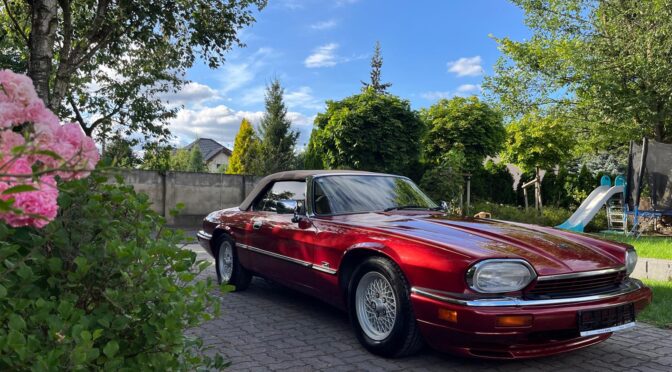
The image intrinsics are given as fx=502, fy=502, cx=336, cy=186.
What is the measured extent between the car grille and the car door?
6.36ft

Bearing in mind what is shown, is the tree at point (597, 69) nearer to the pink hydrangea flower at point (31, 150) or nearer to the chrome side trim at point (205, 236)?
the chrome side trim at point (205, 236)

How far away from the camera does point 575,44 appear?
15.9 metres

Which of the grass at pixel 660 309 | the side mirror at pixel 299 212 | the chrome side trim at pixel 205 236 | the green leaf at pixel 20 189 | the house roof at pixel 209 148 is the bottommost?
the grass at pixel 660 309

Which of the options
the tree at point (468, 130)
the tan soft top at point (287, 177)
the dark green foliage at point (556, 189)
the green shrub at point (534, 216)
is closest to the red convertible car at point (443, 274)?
the tan soft top at point (287, 177)

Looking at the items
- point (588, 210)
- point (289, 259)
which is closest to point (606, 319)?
point (289, 259)

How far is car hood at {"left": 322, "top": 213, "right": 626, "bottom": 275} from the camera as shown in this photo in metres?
3.25

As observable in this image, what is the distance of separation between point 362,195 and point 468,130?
34.7 ft

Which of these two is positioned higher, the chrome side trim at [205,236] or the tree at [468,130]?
the tree at [468,130]

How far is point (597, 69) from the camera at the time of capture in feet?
49.8

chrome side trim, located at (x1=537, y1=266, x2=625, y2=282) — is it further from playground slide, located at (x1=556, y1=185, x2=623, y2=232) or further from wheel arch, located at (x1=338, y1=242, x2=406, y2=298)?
playground slide, located at (x1=556, y1=185, x2=623, y2=232)

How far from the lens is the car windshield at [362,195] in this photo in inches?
185

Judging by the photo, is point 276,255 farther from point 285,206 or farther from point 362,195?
point 362,195

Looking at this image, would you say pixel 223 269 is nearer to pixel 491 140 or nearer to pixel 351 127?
pixel 351 127

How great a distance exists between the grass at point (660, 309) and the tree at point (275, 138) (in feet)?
97.6
